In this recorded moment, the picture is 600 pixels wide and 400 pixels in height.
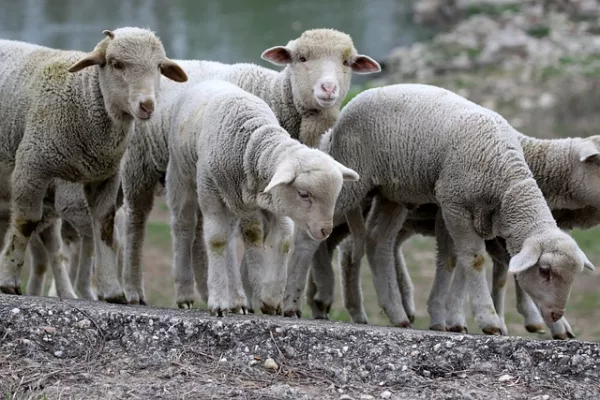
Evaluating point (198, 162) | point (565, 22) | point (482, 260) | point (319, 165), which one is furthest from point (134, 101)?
point (565, 22)

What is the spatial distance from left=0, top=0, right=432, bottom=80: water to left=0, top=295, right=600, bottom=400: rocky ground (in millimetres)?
25269

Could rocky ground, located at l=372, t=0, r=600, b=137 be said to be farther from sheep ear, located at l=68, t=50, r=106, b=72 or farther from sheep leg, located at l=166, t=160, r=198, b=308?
sheep ear, located at l=68, t=50, r=106, b=72

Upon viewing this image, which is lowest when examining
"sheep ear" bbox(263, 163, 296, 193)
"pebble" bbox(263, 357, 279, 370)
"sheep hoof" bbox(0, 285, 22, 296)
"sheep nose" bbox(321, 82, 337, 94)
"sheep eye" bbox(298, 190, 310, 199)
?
"pebble" bbox(263, 357, 279, 370)

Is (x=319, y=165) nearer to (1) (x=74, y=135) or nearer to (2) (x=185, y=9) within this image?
(1) (x=74, y=135)

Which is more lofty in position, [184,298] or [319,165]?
[319,165]

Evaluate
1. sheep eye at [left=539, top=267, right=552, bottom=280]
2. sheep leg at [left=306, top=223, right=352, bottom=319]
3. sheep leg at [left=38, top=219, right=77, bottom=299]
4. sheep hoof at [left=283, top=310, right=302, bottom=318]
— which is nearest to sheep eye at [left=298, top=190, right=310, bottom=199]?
sheep eye at [left=539, top=267, right=552, bottom=280]

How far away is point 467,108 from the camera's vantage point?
9141mm

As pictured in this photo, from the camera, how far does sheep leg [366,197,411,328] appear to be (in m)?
9.77

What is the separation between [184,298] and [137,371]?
2.51 m

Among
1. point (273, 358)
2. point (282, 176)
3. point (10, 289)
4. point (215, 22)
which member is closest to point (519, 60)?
point (215, 22)

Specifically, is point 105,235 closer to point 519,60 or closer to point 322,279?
point 322,279

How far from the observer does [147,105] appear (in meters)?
8.25

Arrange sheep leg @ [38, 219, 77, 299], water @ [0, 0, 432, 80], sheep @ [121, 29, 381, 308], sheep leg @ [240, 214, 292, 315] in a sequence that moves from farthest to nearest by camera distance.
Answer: water @ [0, 0, 432, 80] → sheep leg @ [38, 219, 77, 299] → sheep @ [121, 29, 381, 308] → sheep leg @ [240, 214, 292, 315]

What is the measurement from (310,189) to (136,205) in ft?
9.48
